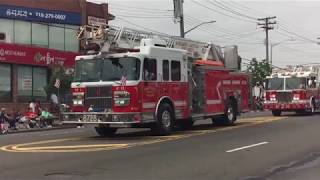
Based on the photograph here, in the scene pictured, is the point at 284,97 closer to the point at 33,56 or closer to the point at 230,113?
the point at 230,113

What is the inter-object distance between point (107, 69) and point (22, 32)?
26.3 m

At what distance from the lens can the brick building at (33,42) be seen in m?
42.2

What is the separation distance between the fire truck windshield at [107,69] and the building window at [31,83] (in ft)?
78.1

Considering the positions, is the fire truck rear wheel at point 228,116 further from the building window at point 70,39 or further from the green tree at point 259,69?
the green tree at point 259,69

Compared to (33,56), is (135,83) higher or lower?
lower

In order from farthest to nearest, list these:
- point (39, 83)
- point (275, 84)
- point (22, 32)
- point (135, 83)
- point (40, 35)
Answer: point (40, 35)
point (39, 83)
point (22, 32)
point (275, 84)
point (135, 83)

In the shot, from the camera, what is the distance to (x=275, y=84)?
3709 centimetres

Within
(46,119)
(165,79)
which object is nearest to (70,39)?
(46,119)

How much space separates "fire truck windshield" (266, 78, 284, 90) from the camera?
3697 cm

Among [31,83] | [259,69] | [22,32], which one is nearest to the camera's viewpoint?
[31,83]

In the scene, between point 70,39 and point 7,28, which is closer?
point 7,28

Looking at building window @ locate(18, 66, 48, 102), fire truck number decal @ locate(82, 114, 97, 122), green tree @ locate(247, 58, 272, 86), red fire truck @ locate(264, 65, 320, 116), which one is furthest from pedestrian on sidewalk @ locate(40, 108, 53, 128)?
green tree @ locate(247, 58, 272, 86)

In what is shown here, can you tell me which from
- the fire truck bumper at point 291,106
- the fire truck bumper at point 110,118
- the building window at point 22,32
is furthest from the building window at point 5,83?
the fire truck bumper at point 110,118

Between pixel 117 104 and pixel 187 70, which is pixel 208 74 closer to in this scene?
pixel 187 70
